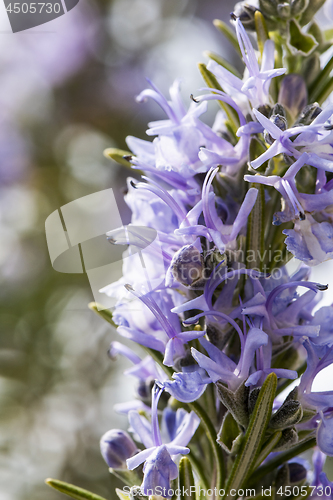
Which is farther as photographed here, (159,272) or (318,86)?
(318,86)

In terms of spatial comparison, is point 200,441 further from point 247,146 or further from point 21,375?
point 21,375

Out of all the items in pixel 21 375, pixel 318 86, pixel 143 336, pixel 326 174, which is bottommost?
pixel 21 375

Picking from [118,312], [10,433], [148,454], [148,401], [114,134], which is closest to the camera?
[148,454]

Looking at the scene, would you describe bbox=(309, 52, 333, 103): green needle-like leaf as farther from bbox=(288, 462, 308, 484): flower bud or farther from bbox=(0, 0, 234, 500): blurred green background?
bbox=(0, 0, 234, 500): blurred green background

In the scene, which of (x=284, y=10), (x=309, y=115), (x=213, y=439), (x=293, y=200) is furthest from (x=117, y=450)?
(x=284, y=10)

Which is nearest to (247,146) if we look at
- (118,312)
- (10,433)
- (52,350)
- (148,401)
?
(118,312)
